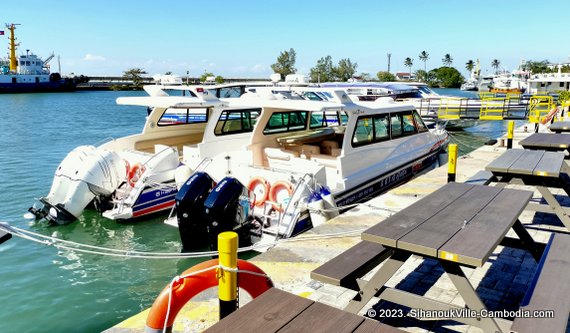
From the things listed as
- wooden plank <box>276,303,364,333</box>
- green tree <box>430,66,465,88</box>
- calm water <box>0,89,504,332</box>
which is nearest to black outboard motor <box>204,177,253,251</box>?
calm water <box>0,89,504,332</box>

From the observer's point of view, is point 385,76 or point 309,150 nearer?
point 309,150

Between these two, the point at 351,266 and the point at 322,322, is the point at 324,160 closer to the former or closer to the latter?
the point at 351,266

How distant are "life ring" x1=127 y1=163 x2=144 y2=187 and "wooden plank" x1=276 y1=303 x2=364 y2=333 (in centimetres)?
753

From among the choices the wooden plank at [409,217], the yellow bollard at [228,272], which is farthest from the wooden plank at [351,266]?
the yellow bollard at [228,272]

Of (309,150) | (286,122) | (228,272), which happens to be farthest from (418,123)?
(228,272)

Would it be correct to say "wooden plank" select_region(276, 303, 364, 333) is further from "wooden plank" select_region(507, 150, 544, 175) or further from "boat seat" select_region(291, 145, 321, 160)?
"boat seat" select_region(291, 145, 321, 160)

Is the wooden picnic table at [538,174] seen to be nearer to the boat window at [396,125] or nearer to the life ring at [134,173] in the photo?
the boat window at [396,125]

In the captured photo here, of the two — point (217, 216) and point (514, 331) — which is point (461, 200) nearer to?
point (514, 331)

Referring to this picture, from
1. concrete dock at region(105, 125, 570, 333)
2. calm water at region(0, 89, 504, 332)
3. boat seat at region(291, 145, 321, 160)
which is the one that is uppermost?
boat seat at region(291, 145, 321, 160)

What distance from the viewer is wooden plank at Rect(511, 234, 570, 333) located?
2762mm

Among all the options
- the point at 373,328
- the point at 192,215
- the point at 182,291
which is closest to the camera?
the point at 373,328

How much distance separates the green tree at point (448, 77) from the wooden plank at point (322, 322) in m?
153

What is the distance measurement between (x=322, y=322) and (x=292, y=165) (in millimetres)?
6679

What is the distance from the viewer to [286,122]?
11.3 metres
